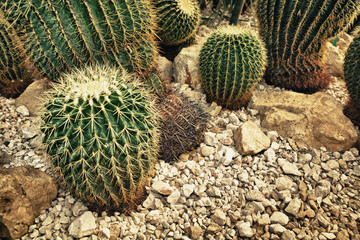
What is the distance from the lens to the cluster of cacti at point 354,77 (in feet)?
10.2

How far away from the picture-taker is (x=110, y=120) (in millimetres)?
1894

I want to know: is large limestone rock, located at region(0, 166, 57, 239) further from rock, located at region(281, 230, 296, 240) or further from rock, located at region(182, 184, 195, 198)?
rock, located at region(281, 230, 296, 240)


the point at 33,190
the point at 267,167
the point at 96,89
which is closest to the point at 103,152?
the point at 96,89

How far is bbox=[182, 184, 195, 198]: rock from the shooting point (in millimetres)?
2475

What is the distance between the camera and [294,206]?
2.37 m

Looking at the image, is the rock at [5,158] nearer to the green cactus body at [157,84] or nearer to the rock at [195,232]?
the green cactus body at [157,84]

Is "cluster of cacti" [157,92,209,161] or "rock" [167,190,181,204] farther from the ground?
"cluster of cacti" [157,92,209,161]

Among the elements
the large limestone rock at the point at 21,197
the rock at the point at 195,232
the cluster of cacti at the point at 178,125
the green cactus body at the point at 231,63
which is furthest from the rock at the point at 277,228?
the large limestone rock at the point at 21,197

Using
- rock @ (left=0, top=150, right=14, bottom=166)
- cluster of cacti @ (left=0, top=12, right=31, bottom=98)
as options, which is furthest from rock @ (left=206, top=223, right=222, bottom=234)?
cluster of cacti @ (left=0, top=12, right=31, bottom=98)

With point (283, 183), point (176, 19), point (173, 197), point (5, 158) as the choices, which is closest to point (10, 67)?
point (5, 158)

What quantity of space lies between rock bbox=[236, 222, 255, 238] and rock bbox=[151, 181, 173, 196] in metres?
0.62

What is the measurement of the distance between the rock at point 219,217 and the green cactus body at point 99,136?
674mm

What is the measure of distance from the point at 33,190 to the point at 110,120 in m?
0.87

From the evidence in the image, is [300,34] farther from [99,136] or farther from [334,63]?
[99,136]
